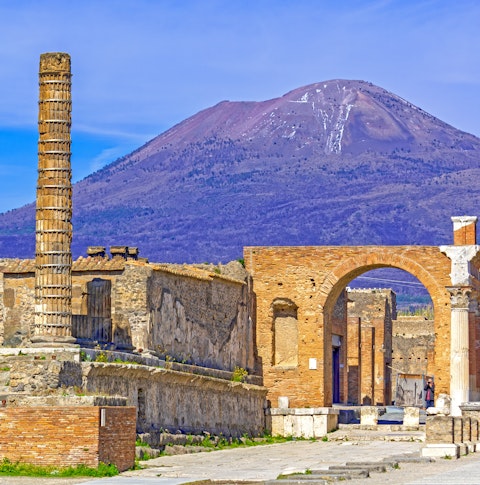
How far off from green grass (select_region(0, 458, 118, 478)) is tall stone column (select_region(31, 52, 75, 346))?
6388mm

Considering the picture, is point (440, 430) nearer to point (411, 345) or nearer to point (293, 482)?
point (293, 482)

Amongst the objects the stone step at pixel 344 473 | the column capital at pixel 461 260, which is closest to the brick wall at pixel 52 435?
the stone step at pixel 344 473

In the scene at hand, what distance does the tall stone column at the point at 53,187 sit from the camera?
104 ft

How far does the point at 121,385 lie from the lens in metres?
31.9

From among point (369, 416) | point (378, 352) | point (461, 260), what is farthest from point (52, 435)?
point (378, 352)

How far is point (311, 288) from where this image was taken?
4347cm

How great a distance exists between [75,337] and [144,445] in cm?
279

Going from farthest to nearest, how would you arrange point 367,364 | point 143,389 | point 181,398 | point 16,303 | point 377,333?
1. point 377,333
2. point 367,364
3. point 16,303
4. point 181,398
5. point 143,389

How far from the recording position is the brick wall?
2559 centimetres

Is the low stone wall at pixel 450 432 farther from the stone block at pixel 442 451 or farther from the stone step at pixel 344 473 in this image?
the stone step at pixel 344 473

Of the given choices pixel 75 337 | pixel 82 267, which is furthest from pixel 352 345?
pixel 75 337

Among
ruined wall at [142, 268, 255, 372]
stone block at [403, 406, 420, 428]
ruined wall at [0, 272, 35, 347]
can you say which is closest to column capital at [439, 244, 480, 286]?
stone block at [403, 406, 420, 428]

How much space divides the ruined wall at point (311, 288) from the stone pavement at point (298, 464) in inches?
125

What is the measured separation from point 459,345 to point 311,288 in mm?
4947
